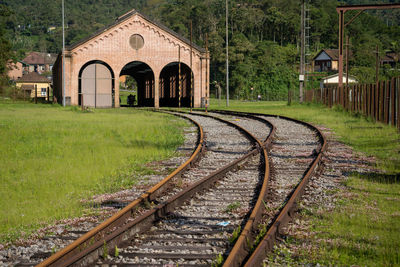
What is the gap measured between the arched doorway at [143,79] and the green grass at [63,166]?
114 feet

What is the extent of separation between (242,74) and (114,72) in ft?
164

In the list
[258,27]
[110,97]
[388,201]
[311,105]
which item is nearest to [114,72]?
[110,97]

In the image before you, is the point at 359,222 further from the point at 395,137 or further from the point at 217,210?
the point at 395,137

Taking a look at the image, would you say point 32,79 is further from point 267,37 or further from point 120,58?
point 267,37

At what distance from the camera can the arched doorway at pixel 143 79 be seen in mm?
53125

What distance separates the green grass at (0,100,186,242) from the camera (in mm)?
6551

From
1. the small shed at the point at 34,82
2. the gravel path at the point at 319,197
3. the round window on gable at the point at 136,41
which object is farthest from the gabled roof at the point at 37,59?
the gravel path at the point at 319,197

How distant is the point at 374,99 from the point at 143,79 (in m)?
42.9

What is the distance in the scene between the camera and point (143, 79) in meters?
61.8

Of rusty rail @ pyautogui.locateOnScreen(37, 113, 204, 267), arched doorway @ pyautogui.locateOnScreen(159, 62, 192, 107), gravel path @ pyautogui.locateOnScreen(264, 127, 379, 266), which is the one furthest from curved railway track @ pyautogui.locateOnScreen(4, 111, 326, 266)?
arched doorway @ pyautogui.locateOnScreen(159, 62, 192, 107)

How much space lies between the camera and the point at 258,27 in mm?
131500

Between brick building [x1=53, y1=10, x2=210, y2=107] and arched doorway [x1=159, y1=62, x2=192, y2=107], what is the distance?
12.1 inches

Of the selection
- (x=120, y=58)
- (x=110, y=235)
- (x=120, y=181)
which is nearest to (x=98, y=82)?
(x=120, y=58)

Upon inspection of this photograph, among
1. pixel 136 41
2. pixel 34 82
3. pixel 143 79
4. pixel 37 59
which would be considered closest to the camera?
pixel 136 41
